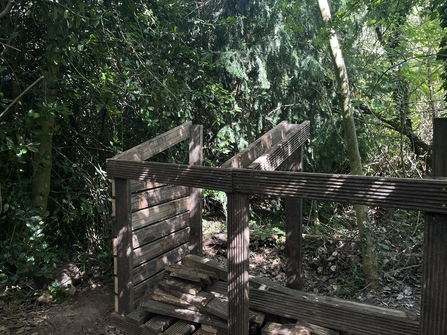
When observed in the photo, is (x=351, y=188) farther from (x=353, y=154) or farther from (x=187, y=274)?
(x=353, y=154)

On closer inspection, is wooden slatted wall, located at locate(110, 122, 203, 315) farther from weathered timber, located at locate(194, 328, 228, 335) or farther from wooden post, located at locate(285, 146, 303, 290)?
wooden post, located at locate(285, 146, 303, 290)

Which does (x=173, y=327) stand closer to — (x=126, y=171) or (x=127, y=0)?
(x=126, y=171)

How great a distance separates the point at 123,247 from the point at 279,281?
2620mm

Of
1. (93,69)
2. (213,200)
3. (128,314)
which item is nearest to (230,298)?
(128,314)

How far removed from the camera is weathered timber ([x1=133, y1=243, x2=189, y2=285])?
10.9ft

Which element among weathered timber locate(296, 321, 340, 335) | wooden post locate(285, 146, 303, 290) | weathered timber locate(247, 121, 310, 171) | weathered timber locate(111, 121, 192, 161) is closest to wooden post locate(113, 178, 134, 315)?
weathered timber locate(111, 121, 192, 161)

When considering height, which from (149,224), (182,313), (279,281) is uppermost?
(149,224)

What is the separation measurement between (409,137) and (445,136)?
5918 mm

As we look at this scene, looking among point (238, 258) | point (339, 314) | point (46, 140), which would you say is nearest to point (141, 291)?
point (238, 258)

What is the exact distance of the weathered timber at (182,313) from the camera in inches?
111

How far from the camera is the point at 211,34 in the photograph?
21.6 feet

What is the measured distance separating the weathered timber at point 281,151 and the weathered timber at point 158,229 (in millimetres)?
1345

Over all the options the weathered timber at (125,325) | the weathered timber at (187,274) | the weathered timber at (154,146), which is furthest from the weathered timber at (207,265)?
the weathered timber at (154,146)

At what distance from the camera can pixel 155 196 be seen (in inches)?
142
